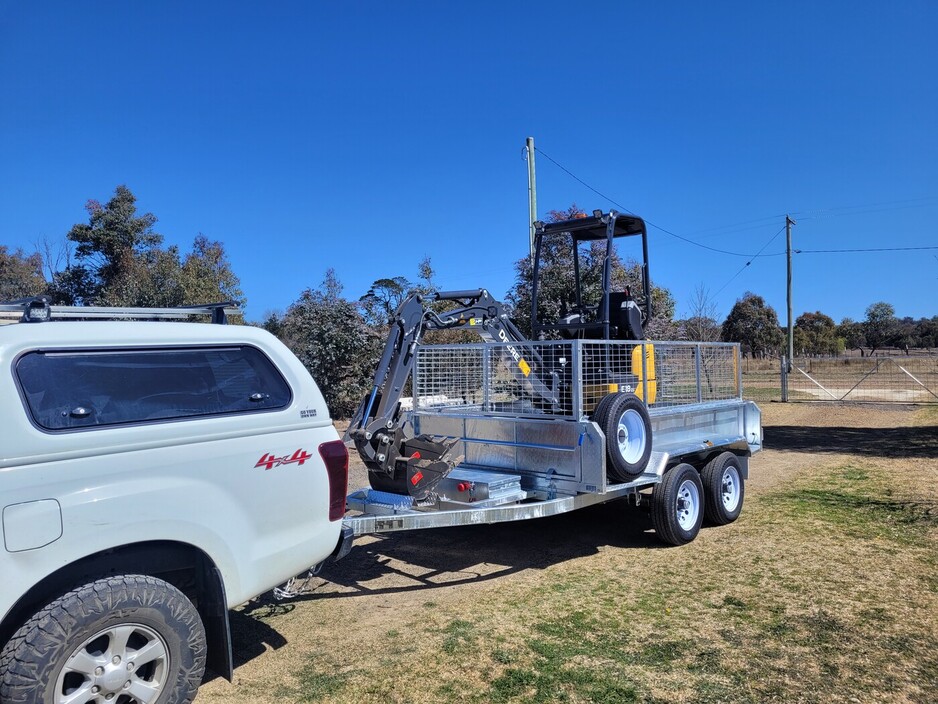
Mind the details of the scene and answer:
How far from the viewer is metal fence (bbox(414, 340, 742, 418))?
6.41 m

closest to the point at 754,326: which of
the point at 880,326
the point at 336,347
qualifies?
the point at 880,326

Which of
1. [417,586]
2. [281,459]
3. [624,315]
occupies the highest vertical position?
[624,315]

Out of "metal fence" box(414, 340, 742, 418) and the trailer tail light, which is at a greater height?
"metal fence" box(414, 340, 742, 418)

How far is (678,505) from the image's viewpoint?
273 inches

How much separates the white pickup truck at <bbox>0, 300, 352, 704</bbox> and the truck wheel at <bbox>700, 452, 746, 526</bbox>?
477 centimetres

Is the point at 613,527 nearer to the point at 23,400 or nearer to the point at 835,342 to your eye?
the point at 23,400

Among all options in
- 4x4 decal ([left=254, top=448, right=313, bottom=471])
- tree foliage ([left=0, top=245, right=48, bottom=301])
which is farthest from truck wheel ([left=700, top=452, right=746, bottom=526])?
tree foliage ([left=0, top=245, right=48, bottom=301])

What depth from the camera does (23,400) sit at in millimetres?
3045

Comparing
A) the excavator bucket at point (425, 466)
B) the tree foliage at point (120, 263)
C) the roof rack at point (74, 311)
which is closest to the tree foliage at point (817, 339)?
the tree foliage at point (120, 263)

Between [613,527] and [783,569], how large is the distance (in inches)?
78.7

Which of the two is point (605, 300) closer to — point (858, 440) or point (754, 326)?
point (858, 440)

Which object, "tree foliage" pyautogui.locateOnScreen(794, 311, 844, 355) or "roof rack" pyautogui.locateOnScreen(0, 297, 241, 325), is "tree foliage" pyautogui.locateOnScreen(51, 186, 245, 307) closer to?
"roof rack" pyautogui.locateOnScreen(0, 297, 241, 325)

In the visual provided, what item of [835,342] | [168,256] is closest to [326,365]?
[168,256]

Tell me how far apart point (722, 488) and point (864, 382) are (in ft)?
84.5
